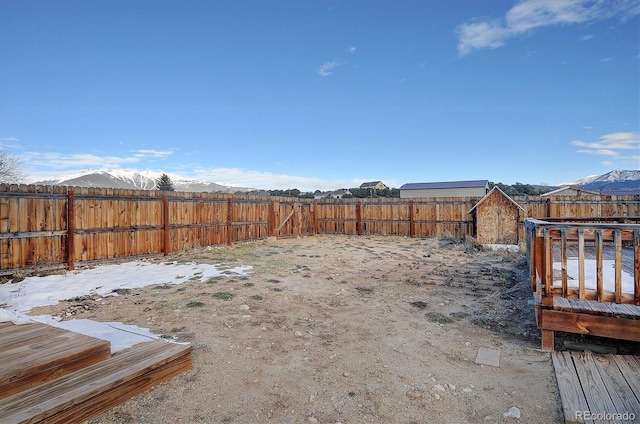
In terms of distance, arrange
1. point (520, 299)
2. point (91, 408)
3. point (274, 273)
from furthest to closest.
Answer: point (274, 273), point (520, 299), point (91, 408)

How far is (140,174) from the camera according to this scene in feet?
277

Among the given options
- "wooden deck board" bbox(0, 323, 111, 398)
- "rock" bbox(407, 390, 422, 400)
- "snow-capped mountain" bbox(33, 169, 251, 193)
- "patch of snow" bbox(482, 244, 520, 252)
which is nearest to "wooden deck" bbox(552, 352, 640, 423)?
"rock" bbox(407, 390, 422, 400)

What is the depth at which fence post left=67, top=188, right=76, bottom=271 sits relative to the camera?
756 centimetres

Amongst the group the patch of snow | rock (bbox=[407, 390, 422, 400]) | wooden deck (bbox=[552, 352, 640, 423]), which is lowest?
rock (bbox=[407, 390, 422, 400])

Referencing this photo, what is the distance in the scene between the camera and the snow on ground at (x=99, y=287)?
3.51 metres

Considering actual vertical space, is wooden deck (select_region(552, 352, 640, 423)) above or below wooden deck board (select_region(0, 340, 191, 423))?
below

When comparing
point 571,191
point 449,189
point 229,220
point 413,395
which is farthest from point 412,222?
point 449,189

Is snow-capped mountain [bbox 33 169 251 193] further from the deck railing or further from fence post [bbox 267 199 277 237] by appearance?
the deck railing

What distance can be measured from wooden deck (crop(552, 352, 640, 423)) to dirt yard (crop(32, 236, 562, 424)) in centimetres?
A: 12

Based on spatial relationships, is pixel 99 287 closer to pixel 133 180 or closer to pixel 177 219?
pixel 177 219

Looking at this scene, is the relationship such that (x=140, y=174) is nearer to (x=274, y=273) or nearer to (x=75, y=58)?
(x=75, y=58)

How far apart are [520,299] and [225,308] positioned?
4.79m

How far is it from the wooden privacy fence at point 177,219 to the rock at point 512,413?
9.04 m

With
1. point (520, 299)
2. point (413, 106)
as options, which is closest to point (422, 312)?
point (520, 299)
